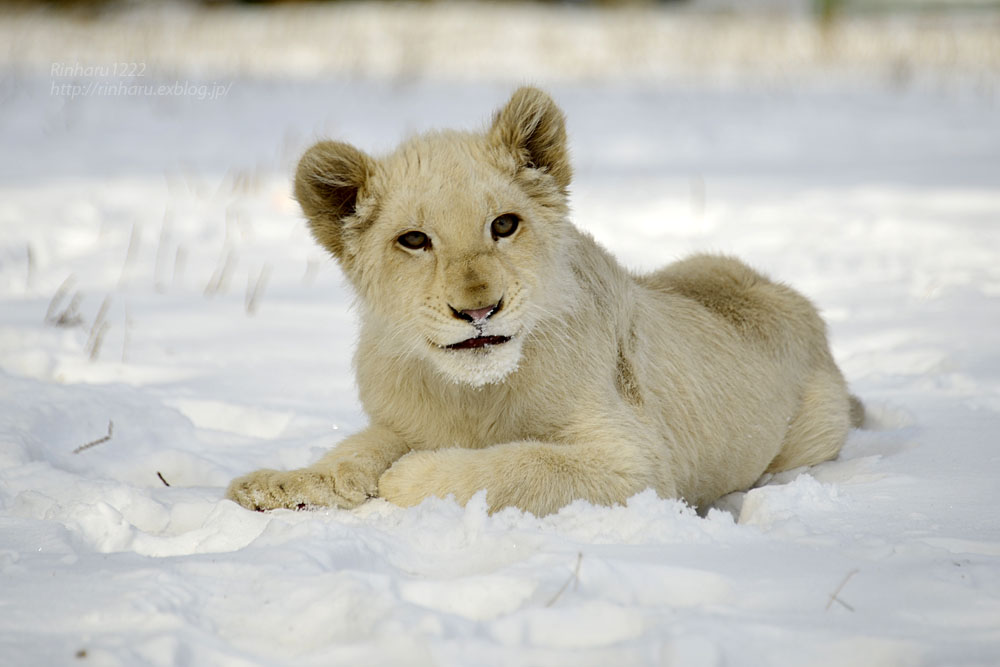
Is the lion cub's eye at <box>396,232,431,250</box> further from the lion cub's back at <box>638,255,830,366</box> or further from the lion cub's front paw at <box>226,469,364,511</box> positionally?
the lion cub's back at <box>638,255,830,366</box>

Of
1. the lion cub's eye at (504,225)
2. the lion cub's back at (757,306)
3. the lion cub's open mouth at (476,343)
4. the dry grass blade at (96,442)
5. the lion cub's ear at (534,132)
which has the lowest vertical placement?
the dry grass blade at (96,442)

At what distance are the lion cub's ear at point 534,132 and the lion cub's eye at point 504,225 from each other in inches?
11.3

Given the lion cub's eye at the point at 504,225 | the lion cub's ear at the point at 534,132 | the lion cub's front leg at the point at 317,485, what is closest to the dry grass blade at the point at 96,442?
the lion cub's front leg at the point at 317,485

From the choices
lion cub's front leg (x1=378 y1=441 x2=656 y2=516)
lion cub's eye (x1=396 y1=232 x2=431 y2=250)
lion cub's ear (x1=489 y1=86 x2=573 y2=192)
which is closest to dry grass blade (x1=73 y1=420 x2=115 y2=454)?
lion cub's front leg (x1=378 y1=441 x2=656 y2=516)

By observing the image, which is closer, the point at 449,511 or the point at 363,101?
the point at 449,511

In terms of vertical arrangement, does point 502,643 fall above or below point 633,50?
below

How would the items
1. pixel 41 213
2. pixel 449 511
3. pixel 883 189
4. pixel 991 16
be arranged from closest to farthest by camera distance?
pixel 449 511, pixel 41 213, pixel 883 189, pixel 991 16

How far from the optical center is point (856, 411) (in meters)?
4.80

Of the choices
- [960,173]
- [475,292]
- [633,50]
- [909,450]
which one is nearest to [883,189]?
[960,173]

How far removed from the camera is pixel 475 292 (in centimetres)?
337

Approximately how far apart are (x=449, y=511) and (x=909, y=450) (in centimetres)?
207

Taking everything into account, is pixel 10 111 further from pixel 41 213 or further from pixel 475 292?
pixel 475 292

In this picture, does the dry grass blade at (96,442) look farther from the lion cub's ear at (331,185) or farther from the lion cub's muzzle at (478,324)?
the lion cub's muzzle at (478,324)

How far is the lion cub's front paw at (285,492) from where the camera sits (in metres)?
3.62
